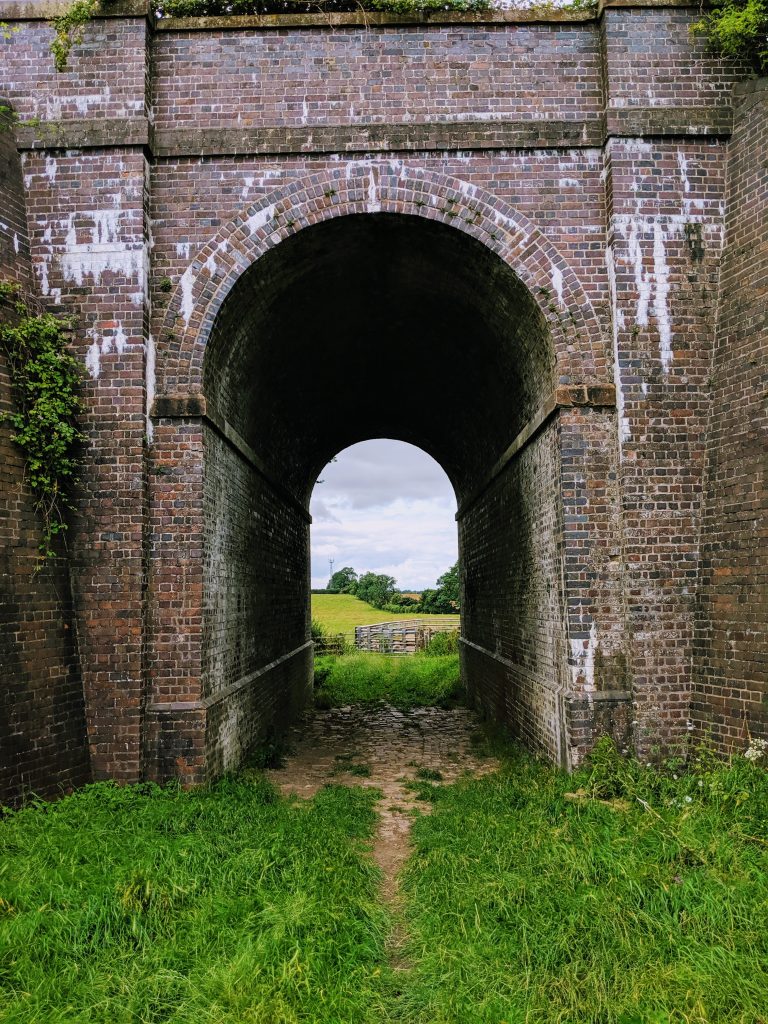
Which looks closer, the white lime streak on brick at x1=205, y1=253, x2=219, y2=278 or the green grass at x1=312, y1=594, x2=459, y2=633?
the white lime streak on brick at x1=205, y1=253, x2=219, y2=278

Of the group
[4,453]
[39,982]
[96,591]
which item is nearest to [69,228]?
[4,453]

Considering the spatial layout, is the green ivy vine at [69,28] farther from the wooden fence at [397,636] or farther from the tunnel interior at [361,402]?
the wooden fence at [397,636]

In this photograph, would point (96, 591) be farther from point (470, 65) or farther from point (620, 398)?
point (470, 65)

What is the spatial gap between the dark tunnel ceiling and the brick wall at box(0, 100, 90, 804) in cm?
213

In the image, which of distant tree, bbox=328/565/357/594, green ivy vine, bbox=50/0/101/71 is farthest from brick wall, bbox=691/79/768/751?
distant tree, bbox=328/565/357/594

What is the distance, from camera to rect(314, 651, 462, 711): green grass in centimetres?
1361

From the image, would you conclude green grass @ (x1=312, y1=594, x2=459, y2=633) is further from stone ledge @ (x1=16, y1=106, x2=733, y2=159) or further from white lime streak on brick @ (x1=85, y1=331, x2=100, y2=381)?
stone ledge @ (x1=16, y1=106, x2=733, y2=159)

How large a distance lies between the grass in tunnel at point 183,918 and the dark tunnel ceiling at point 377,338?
14.0 ft

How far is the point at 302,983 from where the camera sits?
3.43m

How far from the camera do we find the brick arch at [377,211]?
6734 millimetres

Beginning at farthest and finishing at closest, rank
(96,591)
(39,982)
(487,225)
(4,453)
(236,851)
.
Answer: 1. (487,225)
2. (96,591)
3. (4,453)
4. (236,851)
5. (39,982)

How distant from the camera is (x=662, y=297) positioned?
6723 millimetres

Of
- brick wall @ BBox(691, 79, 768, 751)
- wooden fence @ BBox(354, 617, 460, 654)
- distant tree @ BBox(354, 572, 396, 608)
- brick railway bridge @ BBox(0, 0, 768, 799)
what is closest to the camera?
brick wall @ BBox(691, 79, 768, 751)

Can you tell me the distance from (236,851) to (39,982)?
1.65m
